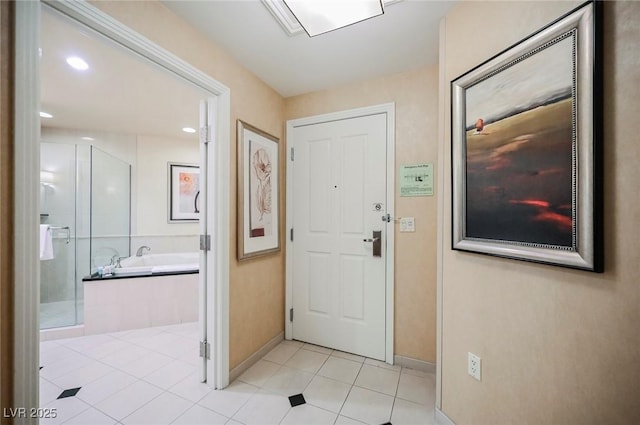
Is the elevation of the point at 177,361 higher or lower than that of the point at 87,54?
lower

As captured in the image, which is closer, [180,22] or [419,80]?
[180,22]

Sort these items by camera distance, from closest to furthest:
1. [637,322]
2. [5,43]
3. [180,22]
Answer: [637,322]
[5,43]
[180,22]

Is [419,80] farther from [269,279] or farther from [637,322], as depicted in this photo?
[269,279]

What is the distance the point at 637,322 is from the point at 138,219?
4802 mm

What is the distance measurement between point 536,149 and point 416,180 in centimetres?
102

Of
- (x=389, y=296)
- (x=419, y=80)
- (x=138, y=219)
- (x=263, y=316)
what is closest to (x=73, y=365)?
(x=263, y=316)

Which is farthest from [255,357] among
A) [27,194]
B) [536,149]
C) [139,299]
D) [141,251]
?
[141,251]

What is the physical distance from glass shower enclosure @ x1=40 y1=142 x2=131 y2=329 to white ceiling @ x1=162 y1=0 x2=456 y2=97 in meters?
2.98

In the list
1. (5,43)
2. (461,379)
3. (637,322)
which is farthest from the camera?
(461,379)

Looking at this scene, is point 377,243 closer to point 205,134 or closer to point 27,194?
point 205,134

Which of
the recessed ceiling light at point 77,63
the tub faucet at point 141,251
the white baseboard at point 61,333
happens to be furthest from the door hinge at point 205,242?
the tub faucet at point 141,251

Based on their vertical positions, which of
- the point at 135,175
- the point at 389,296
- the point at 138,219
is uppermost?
the point at 135,175

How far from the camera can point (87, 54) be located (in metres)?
1.85

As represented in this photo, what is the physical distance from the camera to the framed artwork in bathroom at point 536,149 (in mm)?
816
